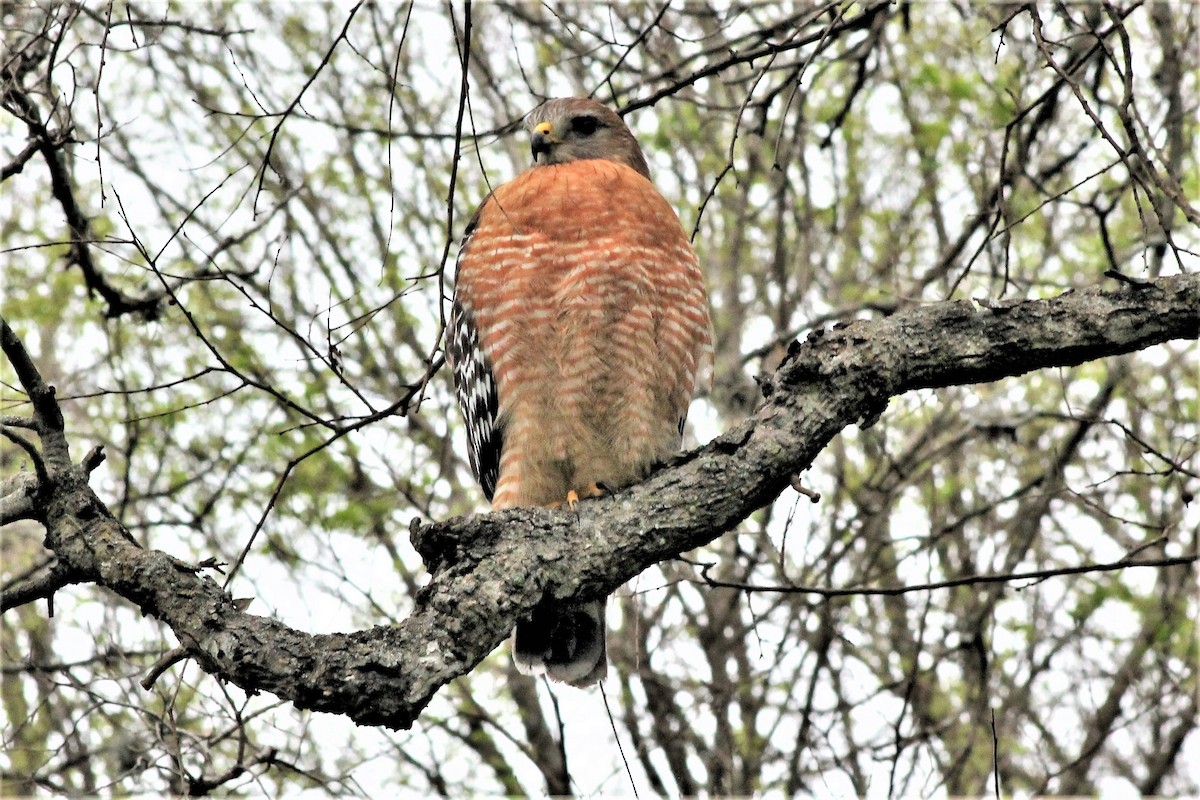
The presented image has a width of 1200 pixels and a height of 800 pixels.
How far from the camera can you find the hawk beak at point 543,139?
5.98m

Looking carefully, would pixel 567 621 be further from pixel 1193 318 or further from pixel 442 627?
pixel 1193 318

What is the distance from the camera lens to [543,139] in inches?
235

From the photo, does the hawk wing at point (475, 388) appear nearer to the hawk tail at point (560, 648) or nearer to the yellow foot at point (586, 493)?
the yellow foot at point (586, 493)

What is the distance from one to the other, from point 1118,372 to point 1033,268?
1791mm

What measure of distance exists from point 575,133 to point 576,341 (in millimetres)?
1532

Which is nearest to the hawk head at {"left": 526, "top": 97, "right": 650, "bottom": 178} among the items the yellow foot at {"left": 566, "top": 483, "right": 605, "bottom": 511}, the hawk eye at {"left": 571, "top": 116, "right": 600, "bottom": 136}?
the hawk eye at {"left": 571, "top": 116, "right": 600, "bottom": 136}

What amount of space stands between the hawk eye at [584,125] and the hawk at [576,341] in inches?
29.9

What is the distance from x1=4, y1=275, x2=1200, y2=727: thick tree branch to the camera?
10.6 ft

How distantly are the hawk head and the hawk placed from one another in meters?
0.59

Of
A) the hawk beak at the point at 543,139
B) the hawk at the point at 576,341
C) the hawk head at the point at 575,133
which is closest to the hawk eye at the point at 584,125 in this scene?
the hawk head at the point at 575,133

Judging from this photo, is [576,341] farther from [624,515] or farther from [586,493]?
[624,515]

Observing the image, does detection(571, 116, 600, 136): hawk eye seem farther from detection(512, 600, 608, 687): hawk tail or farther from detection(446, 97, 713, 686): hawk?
detection(512, 600, 608, 687): hawk tail

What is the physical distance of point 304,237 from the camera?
29.3 feet

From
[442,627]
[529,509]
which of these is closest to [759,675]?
[529,509]
